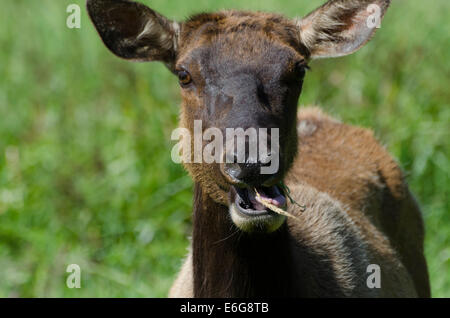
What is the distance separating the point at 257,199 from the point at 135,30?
1545 millimetres

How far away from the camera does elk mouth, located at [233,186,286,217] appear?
4352mm

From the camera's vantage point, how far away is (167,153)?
27.8 ft

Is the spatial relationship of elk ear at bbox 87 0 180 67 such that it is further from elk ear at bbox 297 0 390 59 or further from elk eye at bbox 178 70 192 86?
elk ear at bbox 297 0 390 59

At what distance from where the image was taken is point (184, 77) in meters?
4.82

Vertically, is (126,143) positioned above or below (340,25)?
above

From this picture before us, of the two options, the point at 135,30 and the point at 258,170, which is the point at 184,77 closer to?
the point at 135,30

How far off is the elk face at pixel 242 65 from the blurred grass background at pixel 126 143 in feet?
9.02

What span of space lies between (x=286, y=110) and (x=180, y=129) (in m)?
0.84

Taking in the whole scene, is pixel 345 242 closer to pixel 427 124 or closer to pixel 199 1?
pixel 427 124

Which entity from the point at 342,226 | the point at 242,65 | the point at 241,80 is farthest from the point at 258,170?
the point at 342,226

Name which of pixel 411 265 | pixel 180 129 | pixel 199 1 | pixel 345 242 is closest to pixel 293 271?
pixel 345 242
